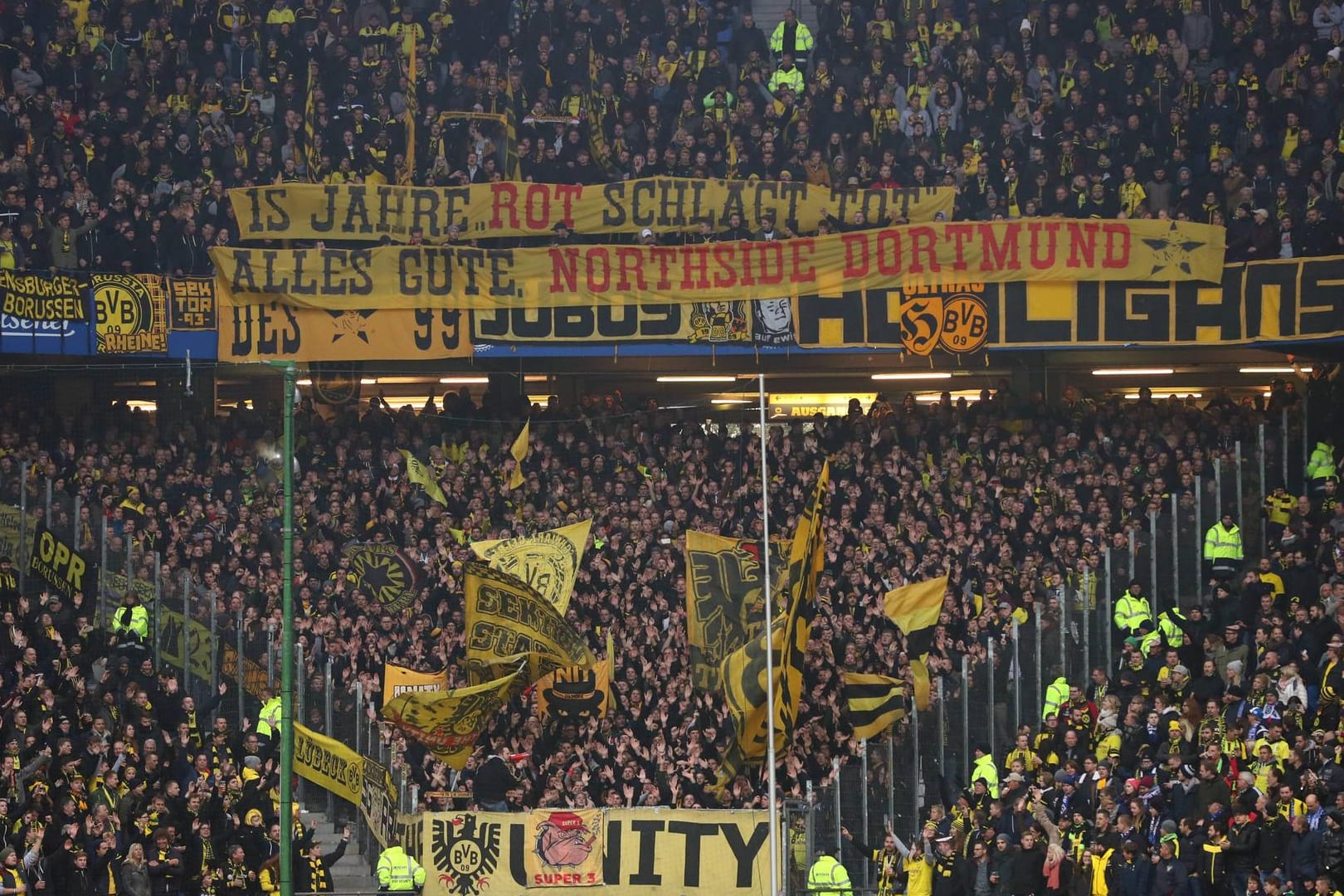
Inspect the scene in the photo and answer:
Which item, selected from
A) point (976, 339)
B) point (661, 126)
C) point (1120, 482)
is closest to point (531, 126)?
point (661, 126)

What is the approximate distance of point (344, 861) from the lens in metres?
25.9

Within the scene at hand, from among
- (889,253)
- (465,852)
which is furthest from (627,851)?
(889,253)

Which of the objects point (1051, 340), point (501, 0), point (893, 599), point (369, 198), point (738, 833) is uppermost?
point (501, 0)

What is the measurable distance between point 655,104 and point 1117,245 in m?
7.58

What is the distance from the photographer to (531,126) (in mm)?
34750

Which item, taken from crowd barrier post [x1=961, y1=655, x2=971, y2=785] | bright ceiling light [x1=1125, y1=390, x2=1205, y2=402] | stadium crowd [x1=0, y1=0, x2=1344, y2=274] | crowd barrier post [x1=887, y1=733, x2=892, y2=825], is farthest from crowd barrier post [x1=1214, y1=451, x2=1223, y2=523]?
crowd barrier post [x1=887, y1=733, x2=892, y2=825]

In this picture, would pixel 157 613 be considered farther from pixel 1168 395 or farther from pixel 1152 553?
pixel 1168 395

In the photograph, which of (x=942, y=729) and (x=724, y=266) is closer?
(x=942, y=729)

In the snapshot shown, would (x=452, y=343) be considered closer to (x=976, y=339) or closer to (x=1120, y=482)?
(x=976, y=339)

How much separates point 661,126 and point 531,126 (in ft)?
6.36

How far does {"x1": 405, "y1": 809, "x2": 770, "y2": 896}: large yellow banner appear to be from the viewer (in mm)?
24297

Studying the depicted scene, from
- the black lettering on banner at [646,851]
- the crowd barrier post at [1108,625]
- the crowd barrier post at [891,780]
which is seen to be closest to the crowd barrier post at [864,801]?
the crowd barrier post at [891,780]

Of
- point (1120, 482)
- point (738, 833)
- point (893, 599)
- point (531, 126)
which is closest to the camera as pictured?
point (738, 833)

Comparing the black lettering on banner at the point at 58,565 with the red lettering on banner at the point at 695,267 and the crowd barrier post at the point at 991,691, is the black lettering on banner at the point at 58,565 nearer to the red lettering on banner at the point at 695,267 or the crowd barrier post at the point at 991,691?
the red lettering on banner at the point at 695,267
